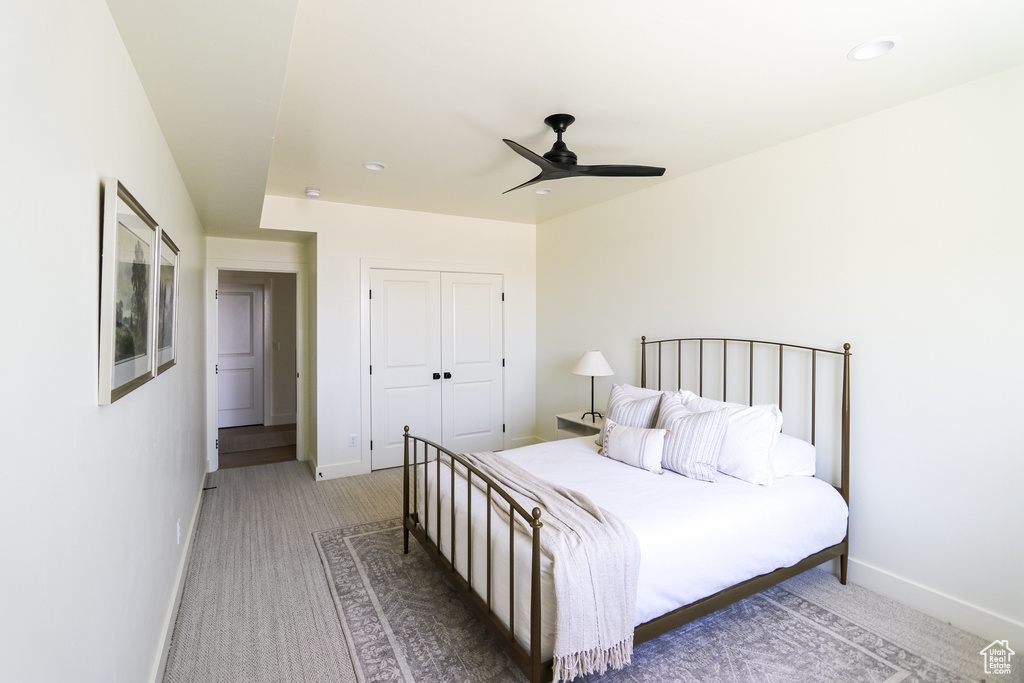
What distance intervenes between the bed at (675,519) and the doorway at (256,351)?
15.5 feet

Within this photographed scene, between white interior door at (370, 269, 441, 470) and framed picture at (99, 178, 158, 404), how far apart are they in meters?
2.92

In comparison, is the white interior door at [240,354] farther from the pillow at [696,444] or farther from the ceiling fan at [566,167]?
the pillow at [696,444]

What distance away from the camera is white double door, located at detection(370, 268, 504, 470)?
4988mm

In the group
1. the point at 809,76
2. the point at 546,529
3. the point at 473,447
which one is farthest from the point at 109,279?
the point at 473,447

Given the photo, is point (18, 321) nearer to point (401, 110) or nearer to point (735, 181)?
point (401, 110)

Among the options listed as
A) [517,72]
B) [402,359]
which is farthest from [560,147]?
[402,359]

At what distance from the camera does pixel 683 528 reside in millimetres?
2213

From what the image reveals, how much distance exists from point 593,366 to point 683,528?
2239mm

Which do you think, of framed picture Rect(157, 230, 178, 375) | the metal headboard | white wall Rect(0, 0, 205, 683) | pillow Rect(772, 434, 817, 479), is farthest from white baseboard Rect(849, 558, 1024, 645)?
framed picture Rect(157, 230, 178, 375)

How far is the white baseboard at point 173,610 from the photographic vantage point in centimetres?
208

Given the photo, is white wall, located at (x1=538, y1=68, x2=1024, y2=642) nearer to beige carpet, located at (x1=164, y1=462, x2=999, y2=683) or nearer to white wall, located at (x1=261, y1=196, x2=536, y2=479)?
beige carpet, located at (x1=164, y1=462, x2=999, y2=683)

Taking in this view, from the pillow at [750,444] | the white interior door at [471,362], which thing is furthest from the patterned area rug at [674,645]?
the white interior door at [471,362]

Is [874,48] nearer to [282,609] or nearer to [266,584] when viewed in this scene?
[282,609]

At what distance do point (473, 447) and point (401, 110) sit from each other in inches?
145
